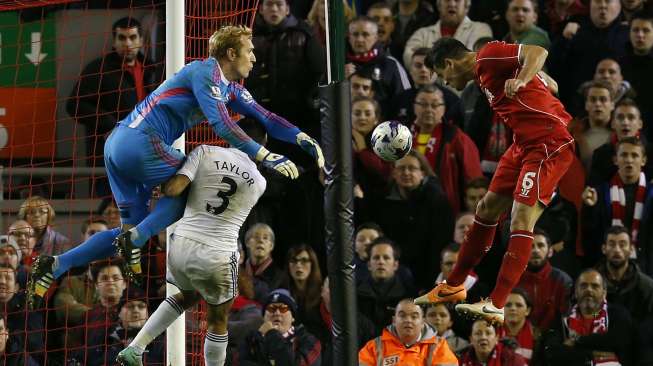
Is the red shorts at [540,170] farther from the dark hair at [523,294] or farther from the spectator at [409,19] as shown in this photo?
the spectator at [409,19]

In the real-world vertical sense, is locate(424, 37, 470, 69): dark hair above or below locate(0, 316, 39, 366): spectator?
above

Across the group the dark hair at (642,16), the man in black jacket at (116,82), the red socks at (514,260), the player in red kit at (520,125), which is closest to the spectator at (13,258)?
the man in black jacket at (116,82)

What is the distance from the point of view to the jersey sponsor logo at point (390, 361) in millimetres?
13688

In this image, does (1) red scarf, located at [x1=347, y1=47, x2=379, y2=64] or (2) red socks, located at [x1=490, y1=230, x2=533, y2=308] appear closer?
(2) red socks, located at [x1=490, y1=230, x2=533, y2=308]

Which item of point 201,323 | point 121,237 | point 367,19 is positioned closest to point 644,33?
point 367,19

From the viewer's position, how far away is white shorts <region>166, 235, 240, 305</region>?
462 inches

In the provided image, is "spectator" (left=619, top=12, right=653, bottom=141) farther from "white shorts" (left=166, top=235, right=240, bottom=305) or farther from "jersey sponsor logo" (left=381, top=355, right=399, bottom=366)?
"white shorts" (left=166, top=235, right=240, bottom=305)

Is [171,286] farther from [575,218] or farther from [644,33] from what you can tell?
[644,33]

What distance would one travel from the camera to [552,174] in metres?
11.6

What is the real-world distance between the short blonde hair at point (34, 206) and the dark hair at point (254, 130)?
1.75 m

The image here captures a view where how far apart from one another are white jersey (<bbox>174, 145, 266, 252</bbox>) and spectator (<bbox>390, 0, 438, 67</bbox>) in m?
5.15

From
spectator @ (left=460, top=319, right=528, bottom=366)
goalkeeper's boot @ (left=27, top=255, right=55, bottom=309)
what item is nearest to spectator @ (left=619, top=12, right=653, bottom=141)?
spectator @ (left=460, top=319, right=528, bottom=366)

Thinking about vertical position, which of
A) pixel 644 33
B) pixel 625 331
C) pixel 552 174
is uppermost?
pixel 644 33

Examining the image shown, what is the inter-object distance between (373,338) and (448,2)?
3.65m
